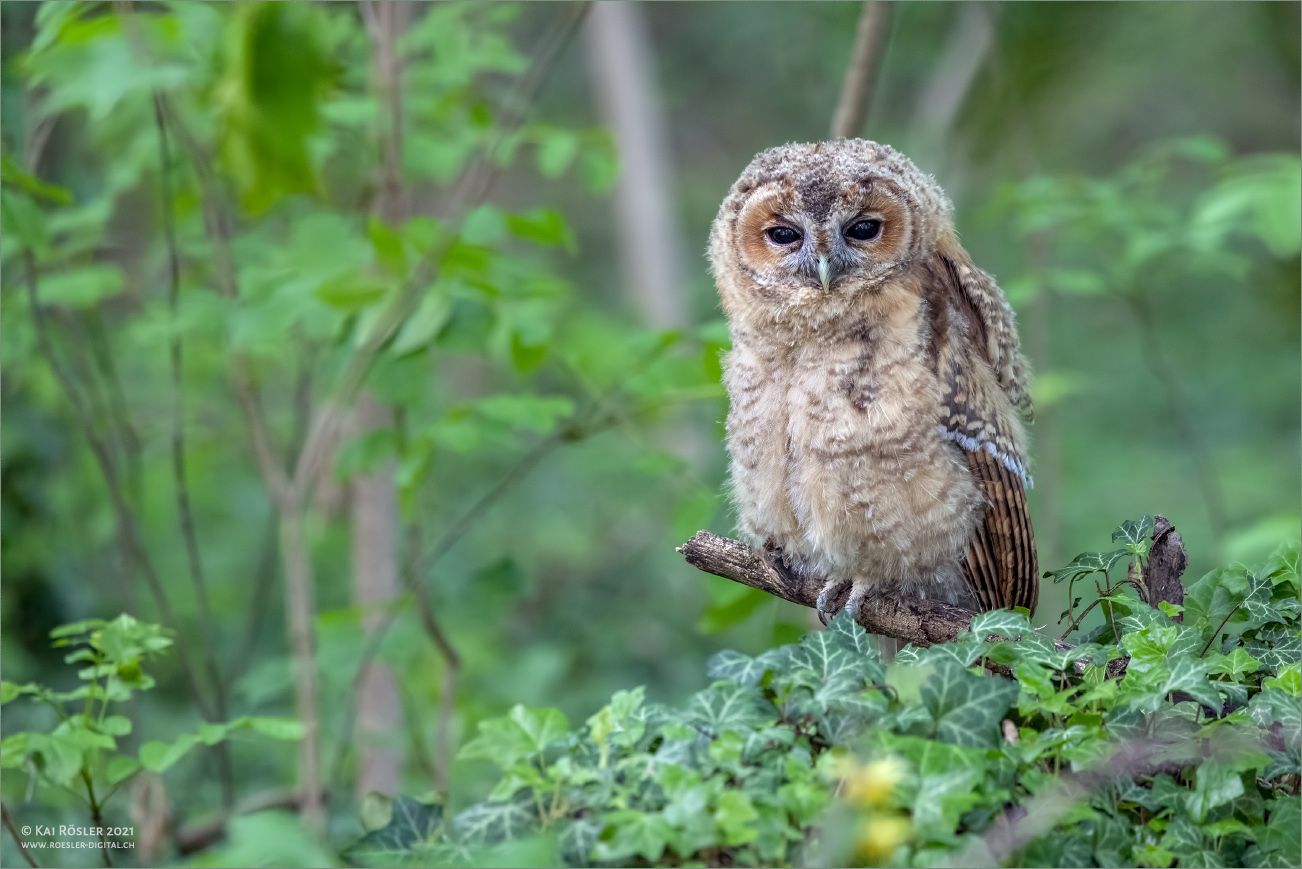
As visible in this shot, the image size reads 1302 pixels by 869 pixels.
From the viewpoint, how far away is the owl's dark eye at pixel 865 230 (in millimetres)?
2490

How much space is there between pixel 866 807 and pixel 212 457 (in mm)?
4422

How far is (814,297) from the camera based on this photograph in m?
2.51

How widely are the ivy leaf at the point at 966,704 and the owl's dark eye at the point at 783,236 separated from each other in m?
1.31

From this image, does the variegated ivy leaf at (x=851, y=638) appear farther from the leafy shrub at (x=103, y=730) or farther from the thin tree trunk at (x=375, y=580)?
the thin tree trunk at (x=375, y=580)

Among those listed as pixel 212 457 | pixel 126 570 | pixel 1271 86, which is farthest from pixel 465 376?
pixel 1271 86

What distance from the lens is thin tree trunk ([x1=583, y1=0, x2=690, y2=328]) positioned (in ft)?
24.7

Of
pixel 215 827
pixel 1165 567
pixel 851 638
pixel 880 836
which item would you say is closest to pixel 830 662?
pixel 851 638

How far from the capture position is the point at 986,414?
8.14ft

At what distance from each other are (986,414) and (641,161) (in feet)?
18.2

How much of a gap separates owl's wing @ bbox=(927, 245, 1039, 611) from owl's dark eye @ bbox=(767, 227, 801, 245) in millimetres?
316

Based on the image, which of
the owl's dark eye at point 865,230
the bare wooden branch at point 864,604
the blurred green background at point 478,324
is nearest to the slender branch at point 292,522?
the blurred green background at point 478,324

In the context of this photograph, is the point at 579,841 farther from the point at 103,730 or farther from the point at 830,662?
the point at 103,730

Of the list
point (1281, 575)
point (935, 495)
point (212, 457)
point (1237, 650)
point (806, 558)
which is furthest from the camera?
point (212, 457)

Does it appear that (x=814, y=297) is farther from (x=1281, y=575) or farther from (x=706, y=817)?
(x=706, y=817)
